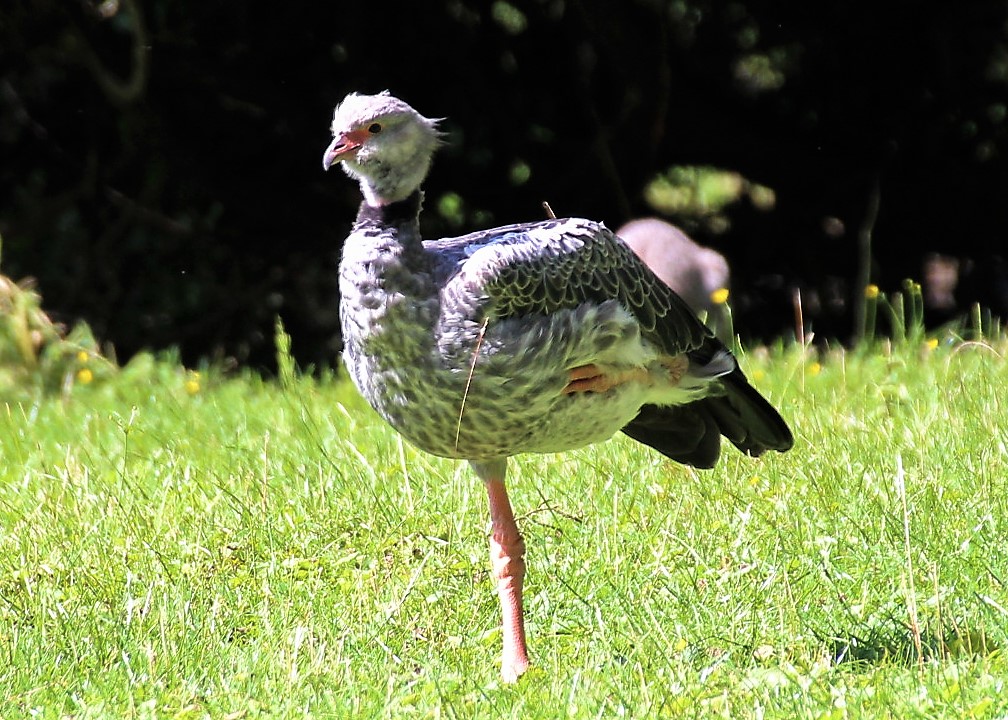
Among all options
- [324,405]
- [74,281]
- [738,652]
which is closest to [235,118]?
[74,281]

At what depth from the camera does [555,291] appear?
324 cm

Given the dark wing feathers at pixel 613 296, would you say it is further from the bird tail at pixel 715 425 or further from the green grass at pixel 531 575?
the green grass at pixel 531 575

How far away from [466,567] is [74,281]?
437 centimetres

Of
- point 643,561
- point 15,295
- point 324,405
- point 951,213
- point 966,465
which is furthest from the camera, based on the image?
point 951,213

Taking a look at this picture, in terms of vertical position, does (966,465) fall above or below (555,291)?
below

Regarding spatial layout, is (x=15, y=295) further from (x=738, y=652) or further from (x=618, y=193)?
(x=738, y=652)

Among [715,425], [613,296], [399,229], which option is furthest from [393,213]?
[715,425]

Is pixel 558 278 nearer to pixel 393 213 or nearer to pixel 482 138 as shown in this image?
pixel 393 213

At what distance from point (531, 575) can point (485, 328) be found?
2.99ft

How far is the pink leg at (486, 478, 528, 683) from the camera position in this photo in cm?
326

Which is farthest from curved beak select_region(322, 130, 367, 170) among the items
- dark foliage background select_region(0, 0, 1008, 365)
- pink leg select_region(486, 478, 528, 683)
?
dark foliage background select_region(0, 0, 1008, 365)

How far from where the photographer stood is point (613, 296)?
11.1ft

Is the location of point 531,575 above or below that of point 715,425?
→ below

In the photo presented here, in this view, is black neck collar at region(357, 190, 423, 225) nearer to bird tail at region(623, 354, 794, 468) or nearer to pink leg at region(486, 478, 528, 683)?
pink leg at region(486, 478, 528, 683)
